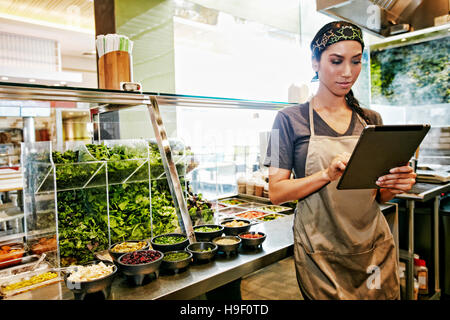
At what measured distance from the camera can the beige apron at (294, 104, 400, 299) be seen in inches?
57.1

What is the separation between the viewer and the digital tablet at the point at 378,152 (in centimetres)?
113

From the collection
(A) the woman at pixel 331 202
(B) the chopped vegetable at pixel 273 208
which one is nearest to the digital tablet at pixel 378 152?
(A) the woman at pixel 331 202

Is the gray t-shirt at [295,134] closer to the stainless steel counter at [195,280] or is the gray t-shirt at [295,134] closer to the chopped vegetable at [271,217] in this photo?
the stainless steel counter at [195,280]

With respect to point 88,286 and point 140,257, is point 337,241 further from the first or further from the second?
point 88,286

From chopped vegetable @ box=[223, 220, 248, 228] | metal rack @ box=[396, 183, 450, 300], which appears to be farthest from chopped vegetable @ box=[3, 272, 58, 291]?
metal rack @ box=[396, 183, 450, 300]

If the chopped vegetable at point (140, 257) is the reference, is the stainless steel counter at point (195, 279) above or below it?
below

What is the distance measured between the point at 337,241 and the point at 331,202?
7.1 inches

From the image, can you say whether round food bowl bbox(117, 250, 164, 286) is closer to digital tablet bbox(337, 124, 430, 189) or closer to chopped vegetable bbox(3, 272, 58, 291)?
chopped vegetable bbox(3, 272, 58, 291)

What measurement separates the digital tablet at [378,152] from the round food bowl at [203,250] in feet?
2.14

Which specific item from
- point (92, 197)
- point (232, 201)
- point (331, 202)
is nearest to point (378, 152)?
point (331, 202)

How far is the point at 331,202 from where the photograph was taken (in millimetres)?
1473

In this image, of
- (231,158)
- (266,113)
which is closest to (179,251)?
(231,158)

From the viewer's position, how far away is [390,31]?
317 centimetres
